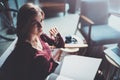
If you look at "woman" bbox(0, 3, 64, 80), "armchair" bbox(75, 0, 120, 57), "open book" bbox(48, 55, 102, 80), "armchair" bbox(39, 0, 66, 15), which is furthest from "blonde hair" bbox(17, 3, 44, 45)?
"armchair" bbox(39, 0, 66, 15)

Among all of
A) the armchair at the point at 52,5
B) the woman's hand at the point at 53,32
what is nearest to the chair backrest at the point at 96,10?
the woman's hand at the point at 53,32

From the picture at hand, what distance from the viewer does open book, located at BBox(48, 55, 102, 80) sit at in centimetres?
148

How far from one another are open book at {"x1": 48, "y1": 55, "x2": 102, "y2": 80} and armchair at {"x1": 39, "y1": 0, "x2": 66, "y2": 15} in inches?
93.7

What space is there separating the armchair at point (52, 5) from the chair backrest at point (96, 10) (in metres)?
1.39

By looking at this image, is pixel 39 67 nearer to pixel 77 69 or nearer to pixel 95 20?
pixel 77 69

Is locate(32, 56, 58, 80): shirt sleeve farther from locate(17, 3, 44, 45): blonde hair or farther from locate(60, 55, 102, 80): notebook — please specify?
locate(60, 55, 102, 80): notebook

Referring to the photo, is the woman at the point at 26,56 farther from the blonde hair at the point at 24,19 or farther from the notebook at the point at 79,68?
the notebook at the point at 79,68

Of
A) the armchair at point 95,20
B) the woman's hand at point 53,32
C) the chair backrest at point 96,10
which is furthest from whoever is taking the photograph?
the chair backrest at point 96,10

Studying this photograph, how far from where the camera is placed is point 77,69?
156 cm

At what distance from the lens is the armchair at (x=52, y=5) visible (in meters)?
3.85

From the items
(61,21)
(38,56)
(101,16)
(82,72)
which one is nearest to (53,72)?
(82,72)

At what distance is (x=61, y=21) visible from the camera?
372cm

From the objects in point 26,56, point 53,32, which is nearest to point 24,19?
point 26,56

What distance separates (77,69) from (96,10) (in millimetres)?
1263
